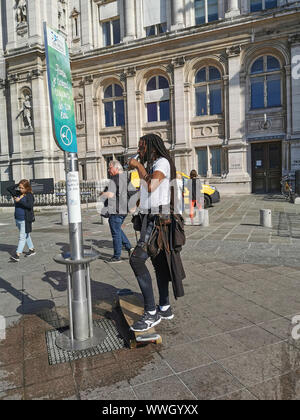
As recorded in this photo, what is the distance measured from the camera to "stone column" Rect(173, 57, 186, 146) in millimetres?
22422

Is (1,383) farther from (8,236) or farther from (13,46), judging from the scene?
(13,46)

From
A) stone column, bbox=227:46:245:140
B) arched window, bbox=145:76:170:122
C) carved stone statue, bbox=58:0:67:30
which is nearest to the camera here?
stone column, bbox=227:46:245:140

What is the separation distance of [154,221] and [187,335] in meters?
1.21

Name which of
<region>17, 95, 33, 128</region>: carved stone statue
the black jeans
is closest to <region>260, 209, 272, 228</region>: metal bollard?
the black jeans

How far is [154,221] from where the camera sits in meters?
3.38

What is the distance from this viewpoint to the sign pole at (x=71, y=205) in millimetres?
3018

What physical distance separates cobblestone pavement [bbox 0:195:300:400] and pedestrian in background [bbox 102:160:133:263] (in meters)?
0.43

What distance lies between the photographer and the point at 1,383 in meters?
2.74

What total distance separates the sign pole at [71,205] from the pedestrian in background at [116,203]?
3.04 meters

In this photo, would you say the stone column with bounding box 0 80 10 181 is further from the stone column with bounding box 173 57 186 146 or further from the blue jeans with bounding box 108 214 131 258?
the blue jeans with bounding box 108 214 131 258

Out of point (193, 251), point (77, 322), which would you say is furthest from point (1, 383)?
point (193, 251)

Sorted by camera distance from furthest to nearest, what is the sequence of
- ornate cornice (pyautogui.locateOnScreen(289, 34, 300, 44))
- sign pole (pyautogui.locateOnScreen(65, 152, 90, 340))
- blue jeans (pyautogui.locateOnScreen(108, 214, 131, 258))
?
ornate cornice (pyautogui.locateOnScreen(289, 34, 300, 44)), blue jeans (pyautogui.locateOnScreen(108, 214, 131, 258)), sign pole (pyautogui.locateOnScreen(65, 152, 90, 340))

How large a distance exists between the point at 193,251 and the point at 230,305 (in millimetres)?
3001

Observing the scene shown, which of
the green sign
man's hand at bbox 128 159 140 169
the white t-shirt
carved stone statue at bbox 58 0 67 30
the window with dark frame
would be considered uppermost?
carved stone statue at bbox 58 0 67 30
